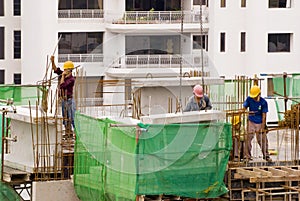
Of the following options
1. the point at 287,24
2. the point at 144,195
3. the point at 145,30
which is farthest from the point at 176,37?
the point at 144,195

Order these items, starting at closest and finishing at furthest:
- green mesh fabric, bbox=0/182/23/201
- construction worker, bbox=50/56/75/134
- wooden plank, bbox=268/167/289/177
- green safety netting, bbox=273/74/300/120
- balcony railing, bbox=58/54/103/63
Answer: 1. wooden plank, bbox=268/167/289/177
2. green mesh fabric, bbox=0/182/23/201
3. construction worker, bbox=50/56/75/134
4. green safety netting, bbox=273/74/300/120
5. balcony railing, bbox=58/54/103/63

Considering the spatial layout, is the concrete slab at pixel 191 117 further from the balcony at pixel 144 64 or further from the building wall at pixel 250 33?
the building wall at pixel 250 33

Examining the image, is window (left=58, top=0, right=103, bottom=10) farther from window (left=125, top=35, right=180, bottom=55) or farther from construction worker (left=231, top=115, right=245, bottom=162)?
construction worker (left=231, top=115, right=245, bottom=162)

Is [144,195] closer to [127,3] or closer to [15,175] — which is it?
[15,175]

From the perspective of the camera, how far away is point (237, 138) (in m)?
30.0

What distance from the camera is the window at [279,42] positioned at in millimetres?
62094

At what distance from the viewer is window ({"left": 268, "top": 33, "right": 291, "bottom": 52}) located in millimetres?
62094

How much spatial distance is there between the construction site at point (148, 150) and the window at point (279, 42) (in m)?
26.9

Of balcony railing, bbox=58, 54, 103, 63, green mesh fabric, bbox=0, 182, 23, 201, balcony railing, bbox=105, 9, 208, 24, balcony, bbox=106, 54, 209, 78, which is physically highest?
balcony railing, bbox=105, 9, 208, 24

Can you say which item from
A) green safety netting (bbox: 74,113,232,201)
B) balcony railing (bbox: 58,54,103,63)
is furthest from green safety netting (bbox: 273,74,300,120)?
balcony railing (bbox: 58,54,103,63)

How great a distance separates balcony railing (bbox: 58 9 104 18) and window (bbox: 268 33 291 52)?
25.6 feet

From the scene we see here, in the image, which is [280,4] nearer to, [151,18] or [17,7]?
[151,18]

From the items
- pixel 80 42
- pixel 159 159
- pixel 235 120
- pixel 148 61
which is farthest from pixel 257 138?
pixel 80 42

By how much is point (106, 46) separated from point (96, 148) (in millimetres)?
32435
